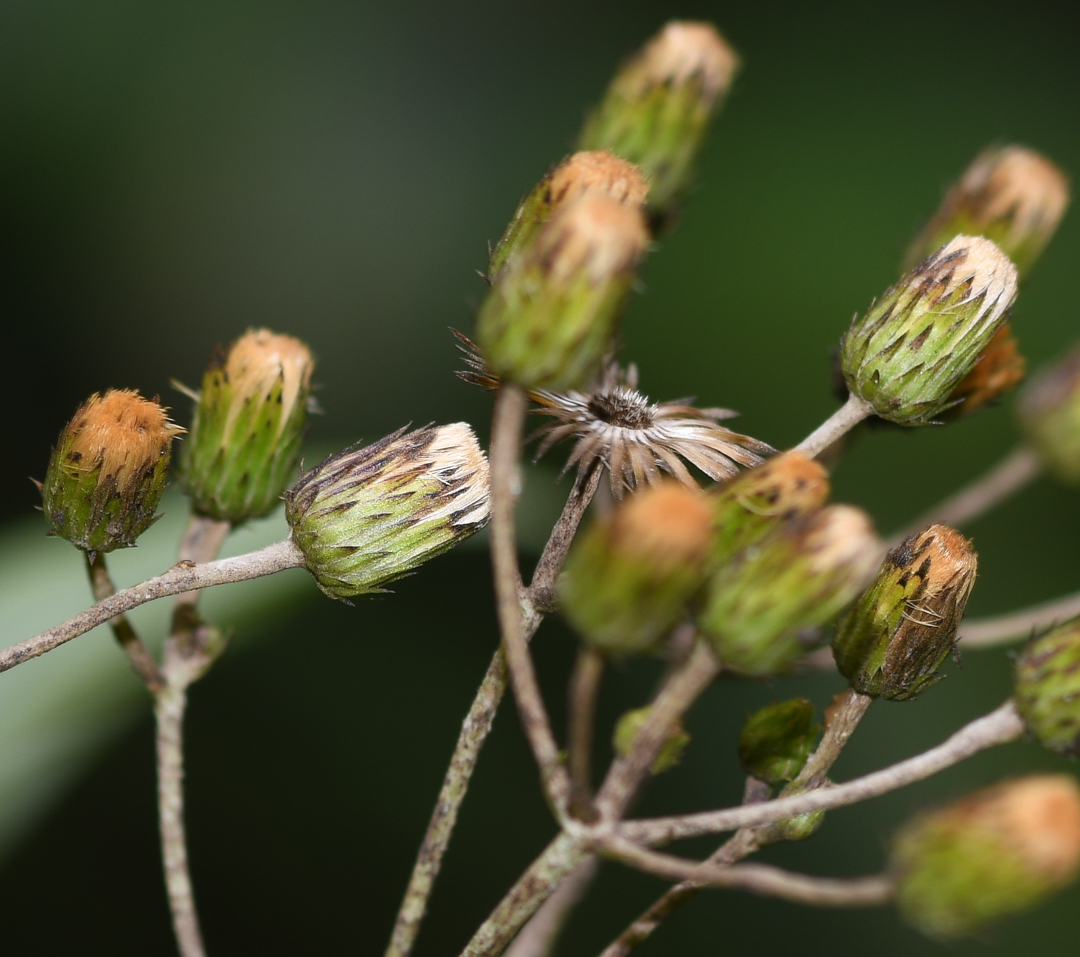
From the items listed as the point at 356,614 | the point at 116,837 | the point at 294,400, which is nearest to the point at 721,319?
the point at 356,614

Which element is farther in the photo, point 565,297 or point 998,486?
point 998,486

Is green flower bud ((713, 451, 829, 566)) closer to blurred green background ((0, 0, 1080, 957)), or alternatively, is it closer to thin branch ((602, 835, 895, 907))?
thin branch ((602, 835, 895, 907))

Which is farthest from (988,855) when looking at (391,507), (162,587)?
(162,587)

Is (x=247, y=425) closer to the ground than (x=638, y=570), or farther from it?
farther from it

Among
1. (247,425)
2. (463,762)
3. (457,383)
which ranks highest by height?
Result: (247,425)

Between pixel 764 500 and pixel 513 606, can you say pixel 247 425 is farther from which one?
pixel 764 500

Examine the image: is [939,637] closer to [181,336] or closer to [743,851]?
[743,851]

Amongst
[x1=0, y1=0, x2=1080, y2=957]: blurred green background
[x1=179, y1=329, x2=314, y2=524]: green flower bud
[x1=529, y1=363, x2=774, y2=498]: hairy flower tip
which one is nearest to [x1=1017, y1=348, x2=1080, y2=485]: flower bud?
[x1=529, y1=363, x2=774, y2=498]: hairy flower tip

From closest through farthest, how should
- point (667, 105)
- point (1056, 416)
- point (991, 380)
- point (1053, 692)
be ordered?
point (1053, 692), point (1056, 416), point (991, 380), point (667, 105)
